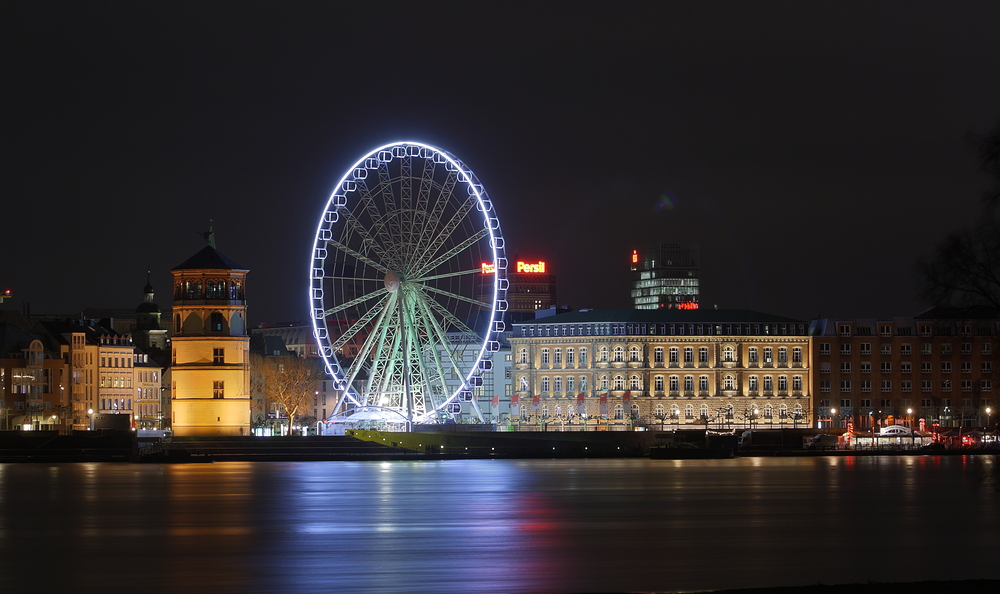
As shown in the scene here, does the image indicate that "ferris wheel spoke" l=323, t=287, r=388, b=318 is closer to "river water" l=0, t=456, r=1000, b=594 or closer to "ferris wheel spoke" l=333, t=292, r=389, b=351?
"ferris wheel spoke" l=333, t=292, r=389, b=351

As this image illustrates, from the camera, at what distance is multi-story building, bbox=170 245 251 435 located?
129 m

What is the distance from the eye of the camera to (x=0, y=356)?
145 meters

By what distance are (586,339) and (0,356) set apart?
192 feet

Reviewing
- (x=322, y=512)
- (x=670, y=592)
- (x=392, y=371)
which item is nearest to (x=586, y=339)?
(x=392, y=371)

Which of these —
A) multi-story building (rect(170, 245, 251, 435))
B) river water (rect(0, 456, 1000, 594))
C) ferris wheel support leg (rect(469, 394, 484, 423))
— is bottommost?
river water (rect(0, 456, 1000, 594))

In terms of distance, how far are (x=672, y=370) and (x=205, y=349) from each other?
5797cm

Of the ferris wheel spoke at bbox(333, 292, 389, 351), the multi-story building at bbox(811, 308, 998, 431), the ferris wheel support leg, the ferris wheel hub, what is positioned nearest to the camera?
the ferris wheel spoke at bbox(333, 292, 389, 351)

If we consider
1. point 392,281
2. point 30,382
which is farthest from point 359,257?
point 30,382

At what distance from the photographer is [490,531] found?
54.7 m

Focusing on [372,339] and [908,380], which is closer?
[372,339]

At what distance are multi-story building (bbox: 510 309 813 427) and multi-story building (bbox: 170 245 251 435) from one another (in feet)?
158

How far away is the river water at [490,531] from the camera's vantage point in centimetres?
4175

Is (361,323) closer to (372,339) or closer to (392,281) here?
(392,281)

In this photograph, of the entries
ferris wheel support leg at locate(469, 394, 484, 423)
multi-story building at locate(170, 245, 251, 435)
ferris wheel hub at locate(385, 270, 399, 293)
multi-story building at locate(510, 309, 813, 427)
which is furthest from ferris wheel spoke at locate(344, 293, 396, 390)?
multi-story building at locate(510, 309, 813, 427)
